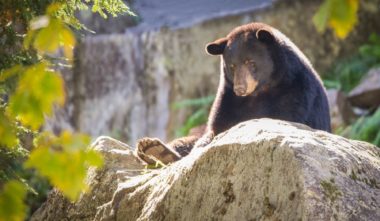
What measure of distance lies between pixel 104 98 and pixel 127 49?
118 cm

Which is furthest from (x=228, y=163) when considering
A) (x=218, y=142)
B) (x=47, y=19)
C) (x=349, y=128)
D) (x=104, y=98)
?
(x=104, y=98)

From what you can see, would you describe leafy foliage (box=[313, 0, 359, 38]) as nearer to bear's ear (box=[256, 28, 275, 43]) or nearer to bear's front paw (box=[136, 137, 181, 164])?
bear's front paw (box=[136, 137, 181, 164])

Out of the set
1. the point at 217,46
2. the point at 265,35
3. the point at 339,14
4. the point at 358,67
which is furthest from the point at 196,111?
the point at 339,14

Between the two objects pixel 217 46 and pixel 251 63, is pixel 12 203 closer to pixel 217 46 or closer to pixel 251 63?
pixel 251 63

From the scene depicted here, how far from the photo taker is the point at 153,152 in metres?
5.83

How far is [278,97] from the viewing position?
707 centimetres

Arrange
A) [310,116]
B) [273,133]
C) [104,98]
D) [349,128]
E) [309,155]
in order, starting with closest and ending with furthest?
[309,155]
[273,133]
[310,116]
[349,128]
[104,98]

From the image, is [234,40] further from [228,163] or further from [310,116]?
[228,163]

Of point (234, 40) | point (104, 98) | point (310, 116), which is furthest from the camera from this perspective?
point (104, 98)

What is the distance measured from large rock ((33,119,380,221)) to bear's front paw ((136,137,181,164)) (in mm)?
1117

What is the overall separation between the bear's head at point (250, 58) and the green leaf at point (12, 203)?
5.24 metres

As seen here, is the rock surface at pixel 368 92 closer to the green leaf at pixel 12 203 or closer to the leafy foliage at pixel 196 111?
the leafy foliage at pixel 196 111

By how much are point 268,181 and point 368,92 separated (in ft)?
32.5

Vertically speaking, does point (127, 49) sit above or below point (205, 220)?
above
